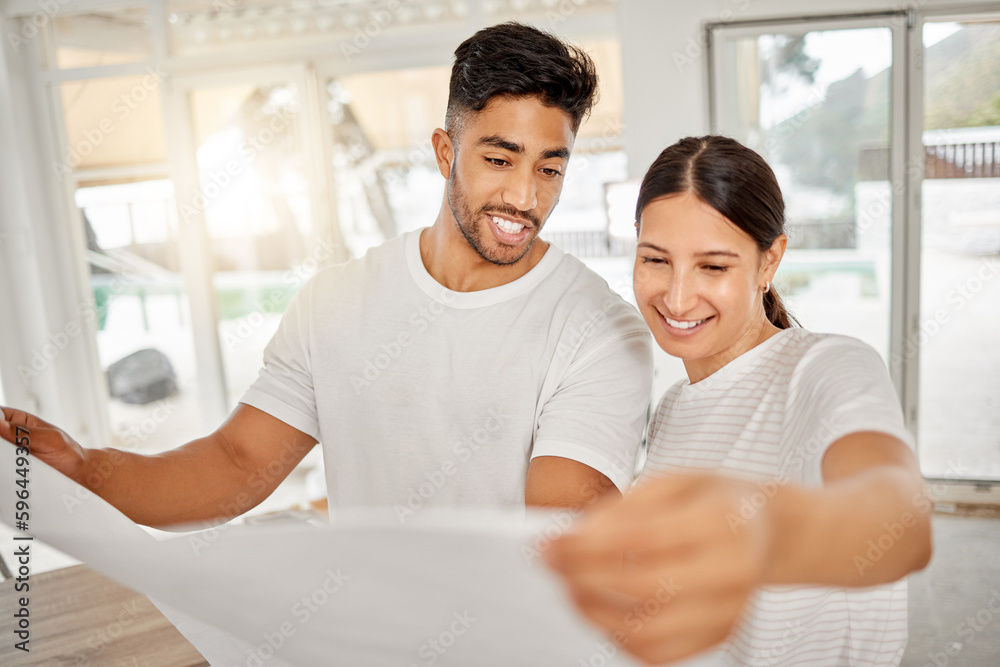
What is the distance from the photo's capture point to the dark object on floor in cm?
553

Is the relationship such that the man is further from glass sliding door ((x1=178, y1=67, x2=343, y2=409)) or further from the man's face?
glass sliding door ((x1=178, y1=67, x2=343, y2=409))

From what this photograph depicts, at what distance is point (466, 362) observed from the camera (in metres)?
1.22

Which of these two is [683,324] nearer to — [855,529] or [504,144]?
[504,144]

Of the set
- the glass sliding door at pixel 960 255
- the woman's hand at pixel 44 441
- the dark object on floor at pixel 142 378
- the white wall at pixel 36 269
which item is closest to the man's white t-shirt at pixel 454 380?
the woman's hand at pixel 44 441

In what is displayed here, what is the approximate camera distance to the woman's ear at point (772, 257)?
1.09m

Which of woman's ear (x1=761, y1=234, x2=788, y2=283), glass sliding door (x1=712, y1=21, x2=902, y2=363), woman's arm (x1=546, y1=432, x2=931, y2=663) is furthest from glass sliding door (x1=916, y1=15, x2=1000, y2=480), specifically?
woman's arm (x1=546, y1=432, x2=931, y2=663)

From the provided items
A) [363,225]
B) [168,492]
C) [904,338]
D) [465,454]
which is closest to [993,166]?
[904,338]

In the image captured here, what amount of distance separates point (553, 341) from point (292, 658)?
614mm

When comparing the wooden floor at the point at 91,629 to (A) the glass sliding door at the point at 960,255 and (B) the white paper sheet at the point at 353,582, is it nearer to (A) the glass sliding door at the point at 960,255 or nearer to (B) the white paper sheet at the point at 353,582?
(B) the white paper sheet at the point at 353,582

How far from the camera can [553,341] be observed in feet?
3.91

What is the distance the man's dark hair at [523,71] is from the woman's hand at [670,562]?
Result: 909 millimetres

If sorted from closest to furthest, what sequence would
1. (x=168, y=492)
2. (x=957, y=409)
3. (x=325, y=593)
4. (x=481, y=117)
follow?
(x=325, y=593)
(x=168, y=492)
(x=481, y=117)
(x=957, y=409)

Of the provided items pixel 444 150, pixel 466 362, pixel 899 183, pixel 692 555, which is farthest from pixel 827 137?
pixel 692 555

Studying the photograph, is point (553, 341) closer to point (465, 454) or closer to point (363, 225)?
point (465, 454)
